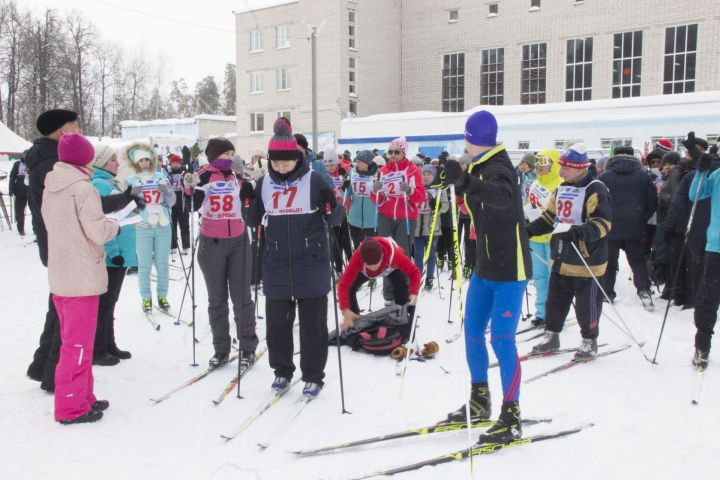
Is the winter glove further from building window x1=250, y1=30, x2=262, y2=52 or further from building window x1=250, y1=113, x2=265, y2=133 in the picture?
building window x1=250, y1=30, x2=262, y2=52

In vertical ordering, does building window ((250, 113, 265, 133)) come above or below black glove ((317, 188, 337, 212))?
above

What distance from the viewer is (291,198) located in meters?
4.08

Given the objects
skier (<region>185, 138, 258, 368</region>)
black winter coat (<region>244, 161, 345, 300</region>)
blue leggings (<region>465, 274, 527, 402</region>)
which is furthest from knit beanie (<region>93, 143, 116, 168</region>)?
blue leggings (<region>465, 274, 527, 402</region>)

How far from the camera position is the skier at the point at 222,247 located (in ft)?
15.7

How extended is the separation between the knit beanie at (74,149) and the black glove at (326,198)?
1560 mm

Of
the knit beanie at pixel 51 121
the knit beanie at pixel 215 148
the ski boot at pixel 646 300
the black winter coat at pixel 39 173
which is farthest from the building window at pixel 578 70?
the black winter coat at pixel 39 173

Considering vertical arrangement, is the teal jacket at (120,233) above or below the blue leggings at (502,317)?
above

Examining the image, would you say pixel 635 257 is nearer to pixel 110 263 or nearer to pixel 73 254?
pixel 110 263

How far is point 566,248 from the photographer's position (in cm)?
513

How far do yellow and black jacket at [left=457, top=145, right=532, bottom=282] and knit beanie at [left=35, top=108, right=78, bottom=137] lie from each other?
303 centimetres

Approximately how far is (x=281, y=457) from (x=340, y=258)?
18.4ft

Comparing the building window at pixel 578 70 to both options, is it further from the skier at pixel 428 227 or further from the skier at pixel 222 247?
the skier at pixel 222 247

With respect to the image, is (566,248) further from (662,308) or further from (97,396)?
(97,396)

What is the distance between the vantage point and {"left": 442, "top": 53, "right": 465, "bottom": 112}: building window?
33531 millimetres
